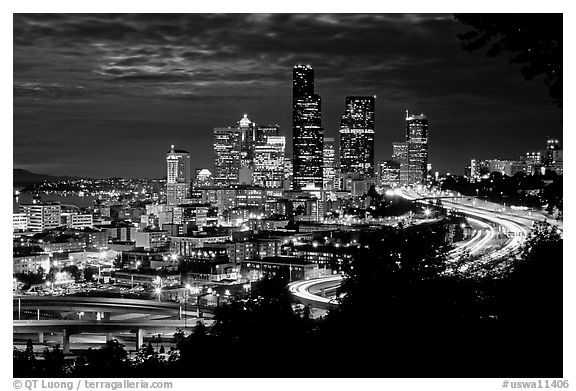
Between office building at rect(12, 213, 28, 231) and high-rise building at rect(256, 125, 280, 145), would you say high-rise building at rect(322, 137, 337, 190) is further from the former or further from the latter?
office building at rect(12, 213, 28, 231)

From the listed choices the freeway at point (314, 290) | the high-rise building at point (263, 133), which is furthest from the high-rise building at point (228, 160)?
the freeway at point (314, 290)

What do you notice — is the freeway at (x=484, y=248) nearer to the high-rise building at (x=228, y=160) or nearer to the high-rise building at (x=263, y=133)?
the high-rise building at (x=228, y=160)

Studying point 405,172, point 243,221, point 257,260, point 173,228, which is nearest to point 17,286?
point 257,260

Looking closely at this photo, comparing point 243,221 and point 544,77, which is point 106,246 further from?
point 544,77

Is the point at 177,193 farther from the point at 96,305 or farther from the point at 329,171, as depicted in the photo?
the point at 96,305

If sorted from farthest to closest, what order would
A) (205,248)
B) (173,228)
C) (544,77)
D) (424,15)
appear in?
(173,228)
(205,248)
(424,15)
(544,77)

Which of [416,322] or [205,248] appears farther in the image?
[205,248]
